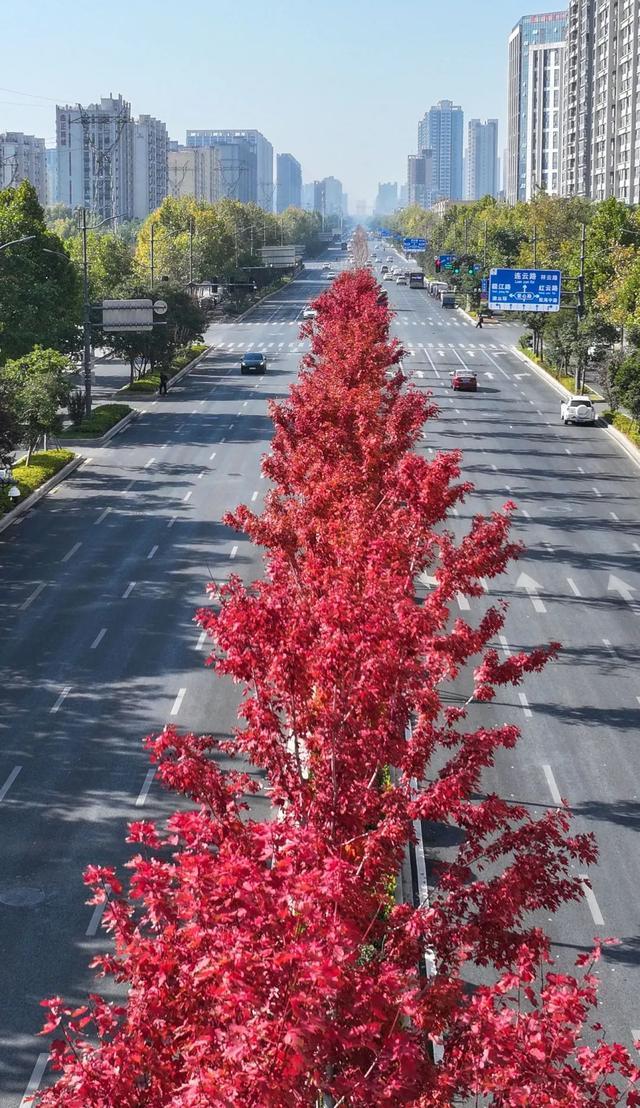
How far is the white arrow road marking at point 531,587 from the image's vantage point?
3459cm

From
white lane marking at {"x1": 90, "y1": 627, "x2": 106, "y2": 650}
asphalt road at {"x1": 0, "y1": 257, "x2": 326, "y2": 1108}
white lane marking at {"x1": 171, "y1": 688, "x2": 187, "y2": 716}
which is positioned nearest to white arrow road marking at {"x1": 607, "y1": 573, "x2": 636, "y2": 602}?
asphalt road at {"x1": 0, "y1": 257, "x2": 326, "y2": 1108}

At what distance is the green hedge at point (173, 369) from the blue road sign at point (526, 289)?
20.4 metres

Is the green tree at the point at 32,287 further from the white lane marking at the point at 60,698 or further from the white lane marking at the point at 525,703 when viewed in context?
the white lane marking at the point at 525,703

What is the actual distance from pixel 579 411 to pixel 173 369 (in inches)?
1191

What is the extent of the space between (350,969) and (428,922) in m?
1.28

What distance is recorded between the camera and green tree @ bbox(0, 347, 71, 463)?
160 ft

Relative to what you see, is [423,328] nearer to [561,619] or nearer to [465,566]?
[561,619]

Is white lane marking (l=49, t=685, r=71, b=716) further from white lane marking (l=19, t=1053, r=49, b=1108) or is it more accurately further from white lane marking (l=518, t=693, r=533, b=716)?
white lane marking (l=19, t=1053, r=49, b=1108)

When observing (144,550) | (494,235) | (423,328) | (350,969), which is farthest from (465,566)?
(494,235)

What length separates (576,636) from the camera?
31953mm

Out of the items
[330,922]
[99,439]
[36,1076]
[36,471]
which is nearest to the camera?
[330,922]

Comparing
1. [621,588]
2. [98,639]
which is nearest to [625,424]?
[621,588]

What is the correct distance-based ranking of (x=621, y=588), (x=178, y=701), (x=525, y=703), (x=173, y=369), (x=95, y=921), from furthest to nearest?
(x=173, y=369) < (x=621, y=588) < (x=525, y=703) < (x=178, y=701) < (x=95, y=921)

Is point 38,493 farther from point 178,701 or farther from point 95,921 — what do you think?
point 95,921
